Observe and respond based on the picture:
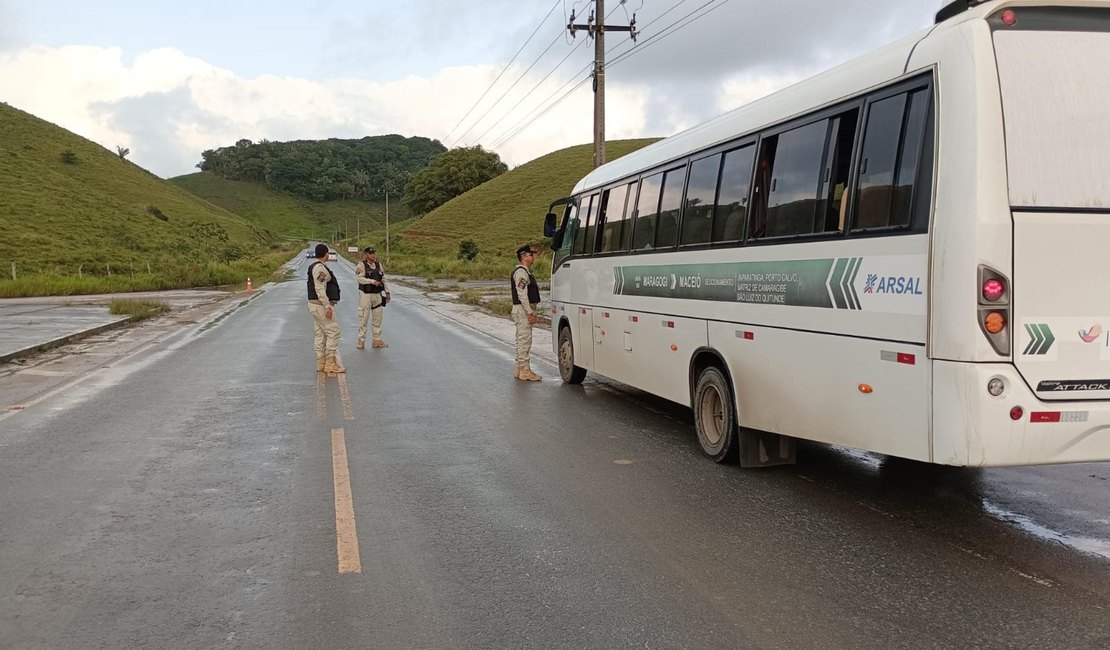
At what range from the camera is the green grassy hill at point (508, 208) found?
96.1 meters

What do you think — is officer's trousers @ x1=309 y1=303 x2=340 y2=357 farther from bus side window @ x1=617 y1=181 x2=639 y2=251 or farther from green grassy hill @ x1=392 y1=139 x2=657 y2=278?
green grassy hill @ x1=392 y1=139 x2=657 y2=278

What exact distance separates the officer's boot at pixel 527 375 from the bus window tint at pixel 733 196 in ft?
17.7

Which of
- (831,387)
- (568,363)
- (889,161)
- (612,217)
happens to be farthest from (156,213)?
(889,161)

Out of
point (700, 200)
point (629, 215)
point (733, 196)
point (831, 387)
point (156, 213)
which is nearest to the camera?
point (831, 387)

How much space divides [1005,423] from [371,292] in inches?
525

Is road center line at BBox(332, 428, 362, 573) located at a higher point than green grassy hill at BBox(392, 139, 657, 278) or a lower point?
lower

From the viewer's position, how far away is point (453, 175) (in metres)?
145

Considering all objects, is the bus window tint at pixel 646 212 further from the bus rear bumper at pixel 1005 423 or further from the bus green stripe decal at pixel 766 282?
the bus rear bumper at pixel 1005 423

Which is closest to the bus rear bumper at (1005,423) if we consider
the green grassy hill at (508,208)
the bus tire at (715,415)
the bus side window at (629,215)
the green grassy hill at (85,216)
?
the bus tire at (715,415)

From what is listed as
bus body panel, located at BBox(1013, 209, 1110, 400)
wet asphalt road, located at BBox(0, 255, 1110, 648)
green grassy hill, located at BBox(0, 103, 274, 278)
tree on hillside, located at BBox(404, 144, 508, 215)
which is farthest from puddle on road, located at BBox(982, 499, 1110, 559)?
tree on hillside, located at BBox(404, 144, 508, 215)

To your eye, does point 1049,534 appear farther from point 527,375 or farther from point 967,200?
point 527,375

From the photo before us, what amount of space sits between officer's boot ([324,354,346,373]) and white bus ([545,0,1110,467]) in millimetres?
7540

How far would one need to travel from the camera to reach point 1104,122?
456 centimetres

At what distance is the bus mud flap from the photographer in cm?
678
